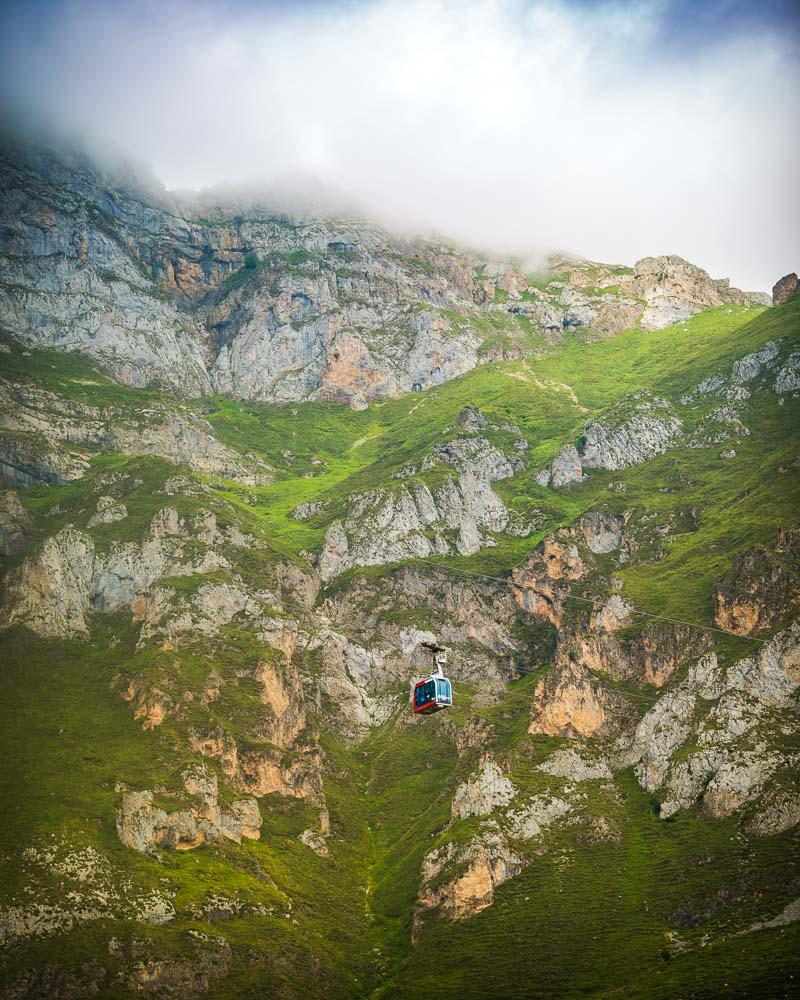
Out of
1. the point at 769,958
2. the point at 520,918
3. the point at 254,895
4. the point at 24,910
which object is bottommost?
the point at 769,958

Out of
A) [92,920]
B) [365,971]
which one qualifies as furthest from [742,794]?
[92,920]

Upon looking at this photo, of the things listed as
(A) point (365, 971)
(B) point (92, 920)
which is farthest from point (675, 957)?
(B) point (92, 920)

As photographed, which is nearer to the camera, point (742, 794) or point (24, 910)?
point (24, 910)

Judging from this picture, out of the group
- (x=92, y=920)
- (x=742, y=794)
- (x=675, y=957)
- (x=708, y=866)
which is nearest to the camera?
(x=675, y=957)

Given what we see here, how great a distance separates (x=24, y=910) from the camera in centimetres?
16962

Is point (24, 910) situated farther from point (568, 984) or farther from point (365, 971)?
point (568, 984)

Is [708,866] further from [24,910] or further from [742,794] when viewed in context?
[24,910]

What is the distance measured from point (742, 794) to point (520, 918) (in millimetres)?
52636

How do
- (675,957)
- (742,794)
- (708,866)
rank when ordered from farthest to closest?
(742,794)
(708,866)
(675,957)

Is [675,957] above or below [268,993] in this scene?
below

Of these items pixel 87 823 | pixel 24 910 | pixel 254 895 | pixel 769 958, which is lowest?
pixel 769 958

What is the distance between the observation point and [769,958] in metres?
148

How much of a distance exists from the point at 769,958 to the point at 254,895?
334ft

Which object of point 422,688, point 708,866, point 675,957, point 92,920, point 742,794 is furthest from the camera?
point 742,794
